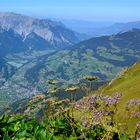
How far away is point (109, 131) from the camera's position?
11344 millimetres

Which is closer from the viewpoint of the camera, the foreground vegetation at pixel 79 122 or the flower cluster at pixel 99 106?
Answer: the foreground vegetation at pixel 79 122

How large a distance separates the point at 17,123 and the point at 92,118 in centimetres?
229

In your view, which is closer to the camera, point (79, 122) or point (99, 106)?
point (99, 106)

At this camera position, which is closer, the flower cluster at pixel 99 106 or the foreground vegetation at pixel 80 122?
the foreground vegetation at pixel 80 122

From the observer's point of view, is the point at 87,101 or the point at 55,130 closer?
the point at 55,130

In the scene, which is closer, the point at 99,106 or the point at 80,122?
the point at 99,106

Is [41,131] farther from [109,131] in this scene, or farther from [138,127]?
[138,127]

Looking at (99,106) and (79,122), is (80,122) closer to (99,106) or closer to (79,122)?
(79,122)

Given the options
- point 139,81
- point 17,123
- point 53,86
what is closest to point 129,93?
point 139,81

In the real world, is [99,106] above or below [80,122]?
above

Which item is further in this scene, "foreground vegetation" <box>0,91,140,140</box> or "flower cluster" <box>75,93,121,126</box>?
"flower cluster" <box>75,93,121,126</box>

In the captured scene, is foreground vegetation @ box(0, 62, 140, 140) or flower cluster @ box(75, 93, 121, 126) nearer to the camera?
foreground vegetation @ box(0, 62, 140, 140)

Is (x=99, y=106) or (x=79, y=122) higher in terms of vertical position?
(x=99, y=106)

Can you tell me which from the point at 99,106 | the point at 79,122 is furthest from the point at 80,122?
the point at 99,106
